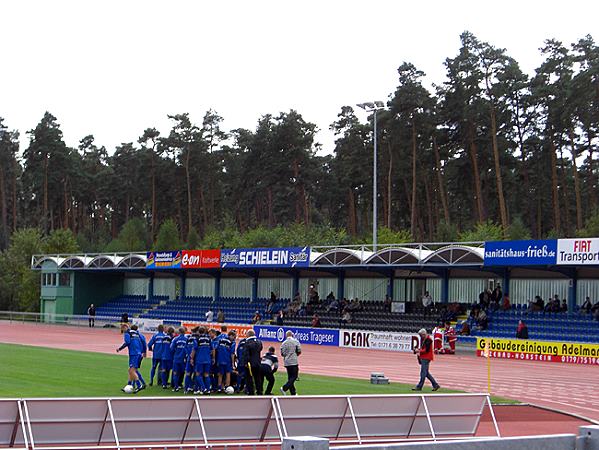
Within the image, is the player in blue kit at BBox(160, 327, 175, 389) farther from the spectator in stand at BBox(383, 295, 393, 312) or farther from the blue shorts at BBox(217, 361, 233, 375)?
the spectator in stand at BBox(383, 295, 393, 312)

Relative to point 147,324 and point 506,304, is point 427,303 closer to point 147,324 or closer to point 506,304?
point 506,304

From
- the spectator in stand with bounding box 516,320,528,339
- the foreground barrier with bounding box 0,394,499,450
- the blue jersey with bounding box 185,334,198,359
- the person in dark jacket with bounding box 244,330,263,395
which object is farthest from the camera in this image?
the spectator in stand with bounding box 516,320,528,339

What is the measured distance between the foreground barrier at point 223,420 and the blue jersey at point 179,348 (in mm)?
8790

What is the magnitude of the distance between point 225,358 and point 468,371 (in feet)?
43.8

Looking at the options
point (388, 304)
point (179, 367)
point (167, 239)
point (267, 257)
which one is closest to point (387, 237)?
point (267, 257)

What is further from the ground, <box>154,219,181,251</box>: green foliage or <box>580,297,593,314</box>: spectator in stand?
<box>154,219,181,251</box>: green foliage

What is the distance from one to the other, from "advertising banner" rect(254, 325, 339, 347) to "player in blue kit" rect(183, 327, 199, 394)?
2559 centimetres

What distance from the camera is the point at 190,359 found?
2361 centimetres

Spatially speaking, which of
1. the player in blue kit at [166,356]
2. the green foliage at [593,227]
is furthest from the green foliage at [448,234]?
the player in blue kit at [166,356]

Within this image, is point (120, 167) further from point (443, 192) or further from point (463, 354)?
point (463, 354)

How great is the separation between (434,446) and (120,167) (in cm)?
10980

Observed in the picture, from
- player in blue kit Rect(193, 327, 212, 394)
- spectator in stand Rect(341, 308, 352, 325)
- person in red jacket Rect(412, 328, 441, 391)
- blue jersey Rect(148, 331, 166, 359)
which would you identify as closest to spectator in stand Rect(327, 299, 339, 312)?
spectator in stand Rect(341, 308, 352, 325)

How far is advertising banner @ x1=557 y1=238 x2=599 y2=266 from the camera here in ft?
135

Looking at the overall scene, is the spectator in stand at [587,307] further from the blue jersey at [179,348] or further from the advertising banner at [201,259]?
the blue jersey at [179,348]
